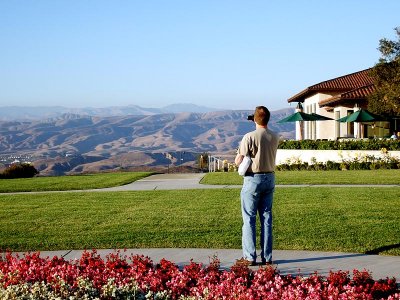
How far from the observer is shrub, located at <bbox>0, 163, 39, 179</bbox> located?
30322mm

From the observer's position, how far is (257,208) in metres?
8.20

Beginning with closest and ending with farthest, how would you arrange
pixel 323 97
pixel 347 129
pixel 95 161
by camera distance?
1. pixel 347 129
2. pixel 323 97
3. pixel 95 161

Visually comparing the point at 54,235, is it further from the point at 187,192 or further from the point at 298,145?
the point at 298,145

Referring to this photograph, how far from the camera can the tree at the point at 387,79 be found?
30688mm

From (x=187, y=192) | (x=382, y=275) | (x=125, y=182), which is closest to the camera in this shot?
(x=382, y=275)

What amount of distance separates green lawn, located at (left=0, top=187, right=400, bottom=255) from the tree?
579 inches

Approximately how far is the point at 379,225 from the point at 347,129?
28967 millimetres

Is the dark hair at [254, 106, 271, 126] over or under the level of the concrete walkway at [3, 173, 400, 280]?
over

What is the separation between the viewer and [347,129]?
39406 millimetres

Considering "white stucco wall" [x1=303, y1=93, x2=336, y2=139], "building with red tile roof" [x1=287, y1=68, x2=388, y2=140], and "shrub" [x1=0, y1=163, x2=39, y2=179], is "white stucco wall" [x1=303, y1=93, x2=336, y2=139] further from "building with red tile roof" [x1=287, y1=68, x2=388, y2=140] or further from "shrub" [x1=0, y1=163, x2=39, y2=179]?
"shrub" [x1=0, y1=163, x2=39, y2=179]

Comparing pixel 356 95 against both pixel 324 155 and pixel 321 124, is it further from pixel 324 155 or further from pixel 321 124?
pixel 324 155

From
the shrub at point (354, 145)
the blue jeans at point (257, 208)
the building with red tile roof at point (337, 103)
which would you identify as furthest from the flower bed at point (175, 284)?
the building with red tile roof at point (337, 103)

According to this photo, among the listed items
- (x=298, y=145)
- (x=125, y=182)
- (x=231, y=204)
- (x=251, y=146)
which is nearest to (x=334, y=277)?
(x=251, y=146)

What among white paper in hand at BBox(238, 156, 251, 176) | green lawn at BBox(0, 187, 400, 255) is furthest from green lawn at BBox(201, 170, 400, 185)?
white paper in hand at BBox(238, 156, 251, 176)
